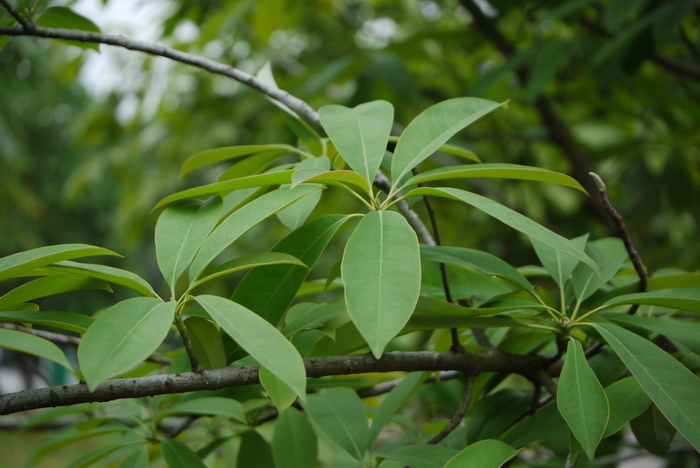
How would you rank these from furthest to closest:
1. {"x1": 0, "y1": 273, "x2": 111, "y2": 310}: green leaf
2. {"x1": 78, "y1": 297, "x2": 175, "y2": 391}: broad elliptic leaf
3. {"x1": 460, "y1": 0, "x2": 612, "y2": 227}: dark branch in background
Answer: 1. {"x1": 460, "y1": 0, "x2": 612, "y2": 227}: dark branch in background
2. {"x1": 0, "y1": 273, "x2": 111, "y2": 310}: green leaf
3. {"x1": 78, "y1": 297, "x2": 175, "y2": 391}: broad elliptic leaf

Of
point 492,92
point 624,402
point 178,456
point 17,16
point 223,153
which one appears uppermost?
point 492,92

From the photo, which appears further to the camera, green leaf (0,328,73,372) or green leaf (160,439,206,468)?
green leaf (160,439,206,468)

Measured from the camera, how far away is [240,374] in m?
0.39

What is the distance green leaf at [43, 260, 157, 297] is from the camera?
0.39m

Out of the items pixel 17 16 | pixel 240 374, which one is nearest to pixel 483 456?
pixel 240 374

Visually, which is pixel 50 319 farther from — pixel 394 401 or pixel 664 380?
pixel 664 380

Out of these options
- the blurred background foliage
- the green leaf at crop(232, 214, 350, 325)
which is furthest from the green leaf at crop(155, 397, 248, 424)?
the blurred background foliage

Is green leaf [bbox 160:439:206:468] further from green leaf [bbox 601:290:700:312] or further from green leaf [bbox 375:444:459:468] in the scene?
green leaf [bbox 601:290:700:312]

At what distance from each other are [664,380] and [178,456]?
0.37m

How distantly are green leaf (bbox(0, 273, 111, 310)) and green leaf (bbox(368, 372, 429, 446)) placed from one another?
0.83 ft

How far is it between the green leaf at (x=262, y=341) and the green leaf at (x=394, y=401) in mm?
222

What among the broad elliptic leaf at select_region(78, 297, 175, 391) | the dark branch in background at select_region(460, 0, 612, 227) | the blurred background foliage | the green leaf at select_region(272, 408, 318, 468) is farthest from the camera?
the dark branch in background at select_region(460, 0, 612, 227)

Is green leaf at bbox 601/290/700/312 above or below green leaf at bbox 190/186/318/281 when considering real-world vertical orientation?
below

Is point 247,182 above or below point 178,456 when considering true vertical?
above
